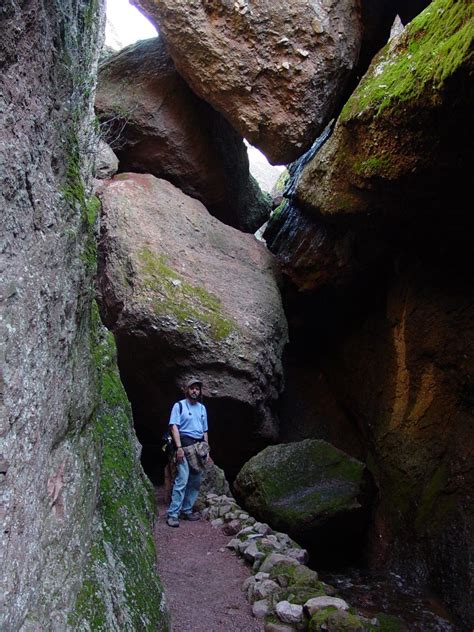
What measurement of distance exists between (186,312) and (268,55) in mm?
4293

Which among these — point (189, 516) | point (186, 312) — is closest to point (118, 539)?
point (189, 516)

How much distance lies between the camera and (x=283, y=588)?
4.71 m

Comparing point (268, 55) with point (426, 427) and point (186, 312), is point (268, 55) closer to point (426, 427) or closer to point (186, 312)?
point (186, 312)

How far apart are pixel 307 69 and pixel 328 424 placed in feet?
A: 23.8

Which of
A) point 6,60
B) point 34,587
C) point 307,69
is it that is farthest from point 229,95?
point 34,587

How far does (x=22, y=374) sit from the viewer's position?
2182mm

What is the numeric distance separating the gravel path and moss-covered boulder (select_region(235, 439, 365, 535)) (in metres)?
1.02

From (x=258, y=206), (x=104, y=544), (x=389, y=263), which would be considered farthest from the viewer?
(x=258, y=206)

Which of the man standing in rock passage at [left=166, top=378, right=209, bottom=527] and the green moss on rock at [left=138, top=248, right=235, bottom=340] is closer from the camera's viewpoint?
the man standing in rock passage at [left=166, top=378, right=209, bottom=527]

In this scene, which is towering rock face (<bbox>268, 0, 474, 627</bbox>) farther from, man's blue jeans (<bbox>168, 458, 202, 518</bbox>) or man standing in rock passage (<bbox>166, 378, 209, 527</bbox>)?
man's blue jeans (<bbox>168, 458, 202, 518</bbox>)

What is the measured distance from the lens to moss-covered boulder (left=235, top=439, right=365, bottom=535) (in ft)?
24.1

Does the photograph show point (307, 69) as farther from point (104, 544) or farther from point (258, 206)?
point (104, 544)

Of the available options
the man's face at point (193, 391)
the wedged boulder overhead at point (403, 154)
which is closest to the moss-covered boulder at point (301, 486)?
the man's face at point (193, 391)

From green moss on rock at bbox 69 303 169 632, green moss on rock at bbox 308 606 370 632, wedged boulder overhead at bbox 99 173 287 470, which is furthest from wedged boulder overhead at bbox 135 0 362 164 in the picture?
green moss on rock at bbox 308 606 370 632
